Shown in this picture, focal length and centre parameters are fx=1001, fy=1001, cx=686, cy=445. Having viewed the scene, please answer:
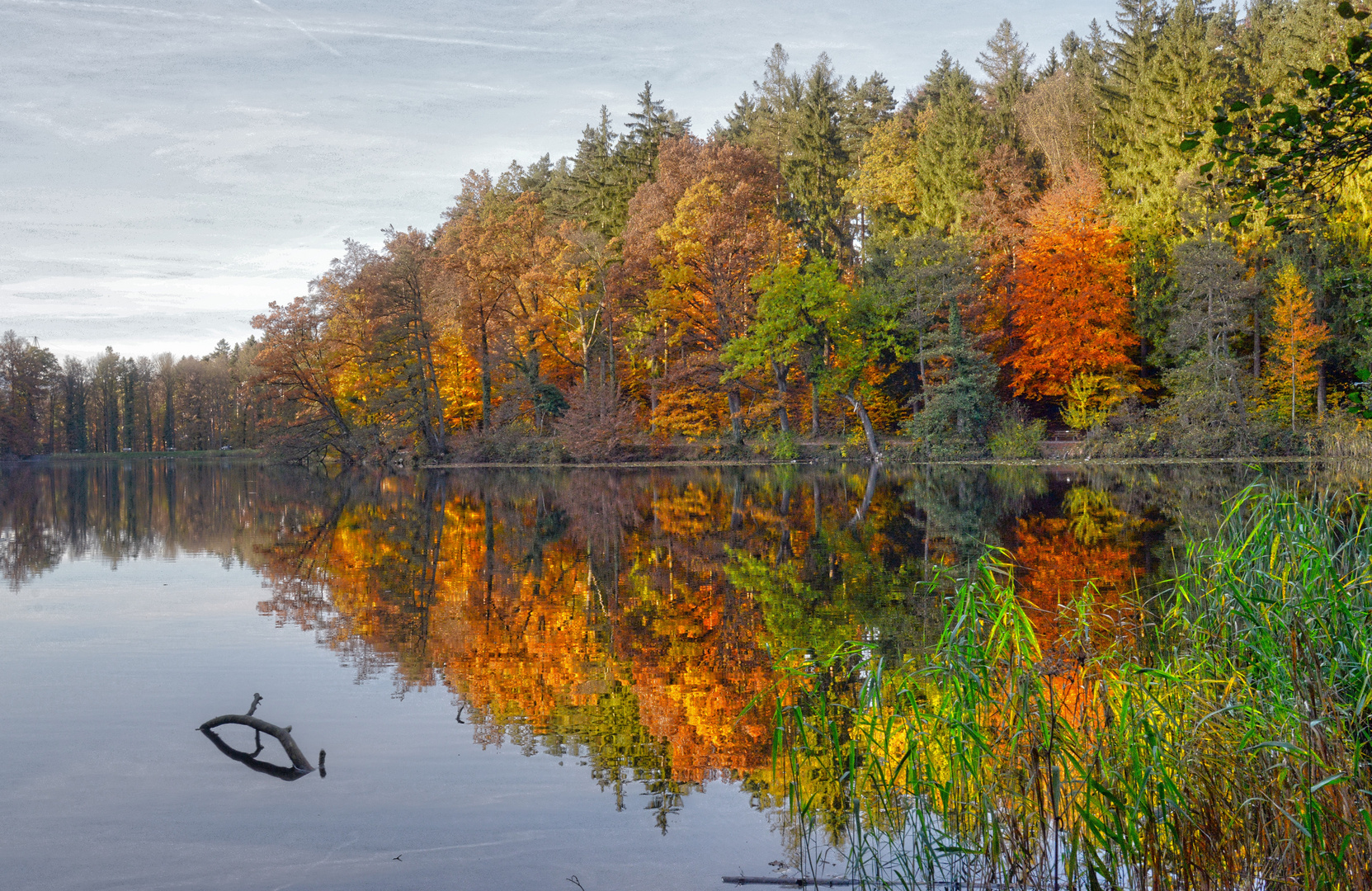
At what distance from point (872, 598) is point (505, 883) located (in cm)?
654

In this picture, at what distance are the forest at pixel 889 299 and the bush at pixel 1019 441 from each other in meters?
0.13

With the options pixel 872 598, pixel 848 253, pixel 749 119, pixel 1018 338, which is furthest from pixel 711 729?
pixel 749 119

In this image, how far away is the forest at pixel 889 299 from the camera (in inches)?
1367

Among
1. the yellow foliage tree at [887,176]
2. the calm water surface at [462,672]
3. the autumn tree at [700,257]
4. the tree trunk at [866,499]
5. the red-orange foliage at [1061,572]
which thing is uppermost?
the yellow foliage tree at [887,176]

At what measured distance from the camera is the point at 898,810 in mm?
4277

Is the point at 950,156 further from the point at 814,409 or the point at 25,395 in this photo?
the point at 25,395

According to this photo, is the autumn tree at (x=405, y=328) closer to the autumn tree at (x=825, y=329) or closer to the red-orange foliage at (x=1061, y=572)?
the autumn tree at (x=825, y=329)

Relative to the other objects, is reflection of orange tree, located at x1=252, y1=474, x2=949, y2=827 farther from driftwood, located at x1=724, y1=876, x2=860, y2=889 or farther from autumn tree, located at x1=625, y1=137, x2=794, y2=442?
autumn tree, located at x1=625, y1=137, x2=794, y2=442

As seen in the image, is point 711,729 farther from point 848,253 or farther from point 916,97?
point 916,97

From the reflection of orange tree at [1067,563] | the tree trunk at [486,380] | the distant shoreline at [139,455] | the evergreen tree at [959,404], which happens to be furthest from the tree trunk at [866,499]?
the distant shoreline at [139,455]

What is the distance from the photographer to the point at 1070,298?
126 ft

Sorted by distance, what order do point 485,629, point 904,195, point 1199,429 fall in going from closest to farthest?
point 485,629, point 1199,429, point 904,195

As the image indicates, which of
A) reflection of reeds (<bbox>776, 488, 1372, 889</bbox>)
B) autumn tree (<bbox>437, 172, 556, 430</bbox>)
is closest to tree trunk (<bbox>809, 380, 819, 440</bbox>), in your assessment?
autumn tree (<bbox>437, 172, 556, 430</bbox>)

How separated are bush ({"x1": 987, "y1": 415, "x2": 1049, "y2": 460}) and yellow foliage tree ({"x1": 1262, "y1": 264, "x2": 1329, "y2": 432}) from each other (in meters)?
7.51
